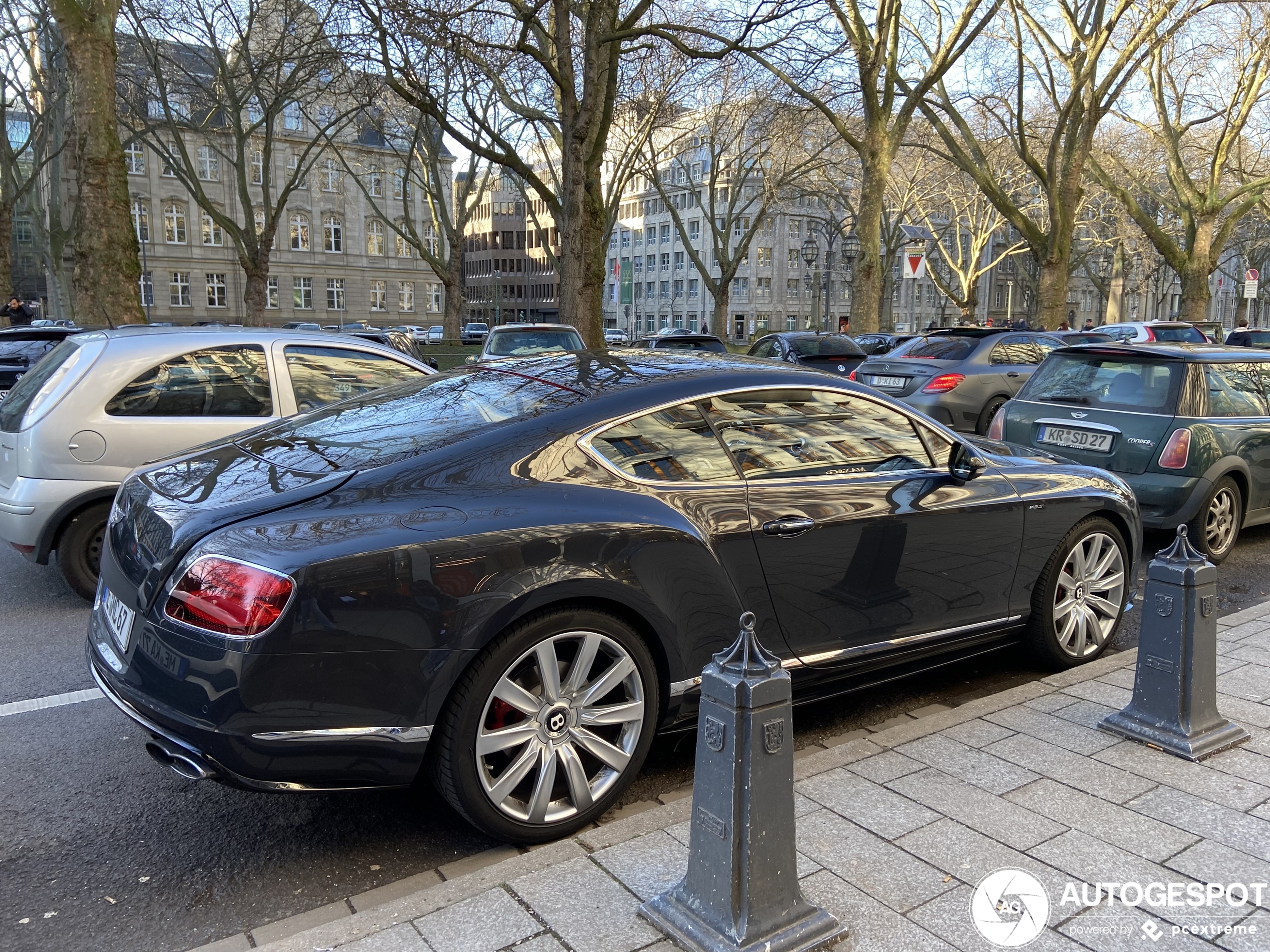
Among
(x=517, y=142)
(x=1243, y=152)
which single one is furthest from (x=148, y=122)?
(x=1243, y=152)

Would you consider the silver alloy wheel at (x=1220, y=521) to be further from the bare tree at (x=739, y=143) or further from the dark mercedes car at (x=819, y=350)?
the bare tree at (x=739, y=143)

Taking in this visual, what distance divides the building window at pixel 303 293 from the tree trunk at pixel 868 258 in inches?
2210

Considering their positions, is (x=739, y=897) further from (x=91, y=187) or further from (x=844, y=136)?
(x=844, y=136)

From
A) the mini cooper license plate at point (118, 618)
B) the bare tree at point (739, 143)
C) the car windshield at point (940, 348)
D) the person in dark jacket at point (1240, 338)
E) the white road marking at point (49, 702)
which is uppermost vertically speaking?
the bare tree at point (739, 143)

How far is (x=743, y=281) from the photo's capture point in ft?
316

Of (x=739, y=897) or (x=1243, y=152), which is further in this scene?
(x=1243, y=152)

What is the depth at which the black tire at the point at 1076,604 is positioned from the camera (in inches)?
186

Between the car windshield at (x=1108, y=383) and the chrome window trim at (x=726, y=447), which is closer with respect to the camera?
the chrome window trim at (x=726, y=447)

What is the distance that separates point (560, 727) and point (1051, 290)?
28.6 m

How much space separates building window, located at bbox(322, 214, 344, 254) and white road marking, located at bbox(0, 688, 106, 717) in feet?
247

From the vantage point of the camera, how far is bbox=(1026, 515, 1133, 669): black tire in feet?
15.5

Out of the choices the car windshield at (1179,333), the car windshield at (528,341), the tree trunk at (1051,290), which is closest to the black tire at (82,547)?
the car windshield at (528,341)

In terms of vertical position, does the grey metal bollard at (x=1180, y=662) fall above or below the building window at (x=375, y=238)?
below

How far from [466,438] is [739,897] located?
171cm
